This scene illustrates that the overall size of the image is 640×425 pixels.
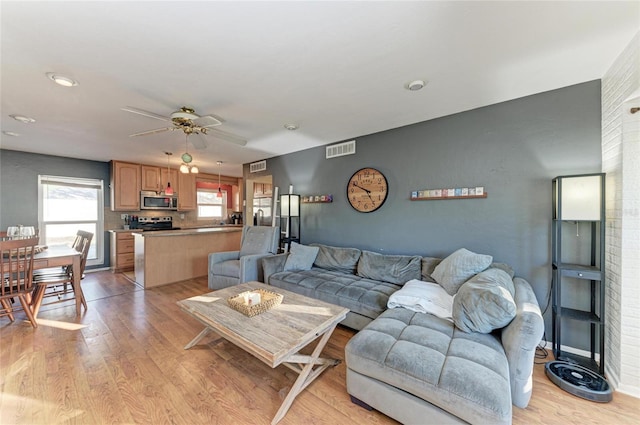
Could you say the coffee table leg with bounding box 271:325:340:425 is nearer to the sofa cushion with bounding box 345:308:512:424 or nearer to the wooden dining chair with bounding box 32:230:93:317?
the sofa cushion with bounding box 345:308:512:424

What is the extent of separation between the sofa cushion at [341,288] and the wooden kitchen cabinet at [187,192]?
13.7 feet

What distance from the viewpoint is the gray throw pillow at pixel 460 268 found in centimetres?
Answer: 216

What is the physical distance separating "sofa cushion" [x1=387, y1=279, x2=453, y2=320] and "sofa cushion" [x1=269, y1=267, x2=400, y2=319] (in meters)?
0.20

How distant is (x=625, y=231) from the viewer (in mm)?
1710

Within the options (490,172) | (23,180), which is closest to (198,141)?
(490,172)

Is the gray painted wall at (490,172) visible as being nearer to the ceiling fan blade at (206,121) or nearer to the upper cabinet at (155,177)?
the ceiling fan blade at (206,121)

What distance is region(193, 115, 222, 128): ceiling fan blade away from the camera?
7.90ft

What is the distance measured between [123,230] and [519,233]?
22.2 feet

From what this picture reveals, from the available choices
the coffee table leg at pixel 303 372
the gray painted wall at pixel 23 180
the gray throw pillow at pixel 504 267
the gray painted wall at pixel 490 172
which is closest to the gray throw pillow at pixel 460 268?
the gray throw pillow at pixel 504 267

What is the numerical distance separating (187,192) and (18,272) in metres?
3.94

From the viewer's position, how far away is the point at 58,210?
15.7 ft

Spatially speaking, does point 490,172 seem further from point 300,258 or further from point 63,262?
point 63,262

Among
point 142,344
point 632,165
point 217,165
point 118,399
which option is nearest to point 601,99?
point 632,165

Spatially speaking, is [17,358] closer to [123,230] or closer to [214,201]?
[123,230]
